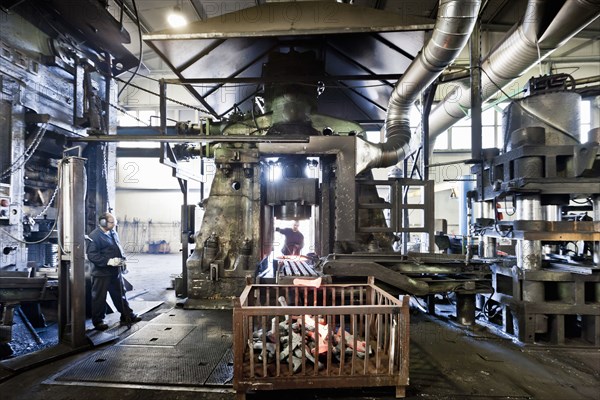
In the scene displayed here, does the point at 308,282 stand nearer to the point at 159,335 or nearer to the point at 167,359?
the point at 167,359

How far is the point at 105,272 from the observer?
450 cm

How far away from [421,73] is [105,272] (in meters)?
5.44

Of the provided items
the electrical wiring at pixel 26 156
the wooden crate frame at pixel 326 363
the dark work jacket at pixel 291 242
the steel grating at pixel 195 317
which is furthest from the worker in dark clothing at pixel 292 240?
the electrical wiring at pixel 26 156

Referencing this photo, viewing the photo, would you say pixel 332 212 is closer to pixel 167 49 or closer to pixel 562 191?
pixel 562 191

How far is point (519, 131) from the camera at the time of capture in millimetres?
3887

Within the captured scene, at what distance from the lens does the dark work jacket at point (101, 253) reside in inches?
175

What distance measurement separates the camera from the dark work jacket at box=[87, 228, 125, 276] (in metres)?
4.44

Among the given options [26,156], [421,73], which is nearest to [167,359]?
[26,156]

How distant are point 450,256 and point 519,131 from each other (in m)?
1.80

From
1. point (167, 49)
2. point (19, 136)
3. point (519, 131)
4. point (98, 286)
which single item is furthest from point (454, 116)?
point (19, 136)

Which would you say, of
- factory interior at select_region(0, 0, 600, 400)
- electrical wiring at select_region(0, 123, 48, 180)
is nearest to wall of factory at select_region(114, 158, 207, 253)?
factory interior at select_region(0, 0, 600, 400)

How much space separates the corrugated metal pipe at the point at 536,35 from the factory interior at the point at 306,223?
0.10 ft

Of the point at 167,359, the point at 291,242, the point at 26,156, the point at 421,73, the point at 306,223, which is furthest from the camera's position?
the point at 306,223

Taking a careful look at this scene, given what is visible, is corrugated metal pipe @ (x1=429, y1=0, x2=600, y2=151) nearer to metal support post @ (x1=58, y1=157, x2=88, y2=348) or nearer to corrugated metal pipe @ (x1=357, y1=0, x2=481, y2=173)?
corrugated metal pipe @ (x1=357, y1=0, x2=481, y2=173)
